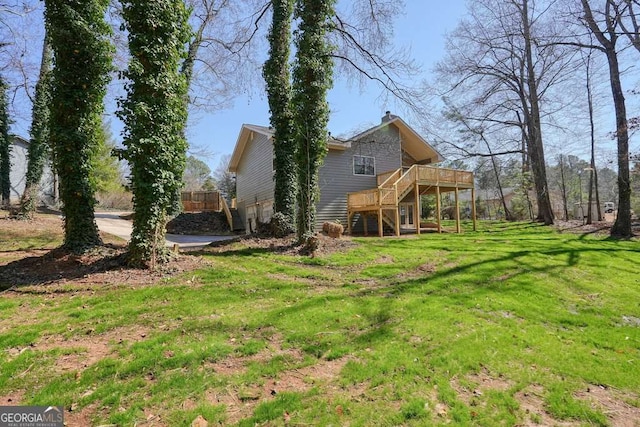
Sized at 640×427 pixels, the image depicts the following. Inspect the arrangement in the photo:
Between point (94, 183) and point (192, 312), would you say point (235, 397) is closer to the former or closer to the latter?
point (192, 312)

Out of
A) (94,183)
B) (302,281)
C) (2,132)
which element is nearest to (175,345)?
(302,281)

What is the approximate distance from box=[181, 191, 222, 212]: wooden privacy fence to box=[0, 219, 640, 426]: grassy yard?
1952cm

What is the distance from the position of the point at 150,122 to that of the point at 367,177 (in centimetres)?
1224

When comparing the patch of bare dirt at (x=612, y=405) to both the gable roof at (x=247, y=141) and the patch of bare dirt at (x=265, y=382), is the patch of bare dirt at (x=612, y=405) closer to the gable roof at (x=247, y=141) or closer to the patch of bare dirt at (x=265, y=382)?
the patch of bare dirt at (x=265, y=382)

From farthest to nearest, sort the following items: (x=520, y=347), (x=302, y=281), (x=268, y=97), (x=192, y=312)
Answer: (x=268, y=97), (x=302, y=281), (x=192, y=312), (x=520, y=347)

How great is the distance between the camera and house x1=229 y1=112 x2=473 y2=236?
15148mm

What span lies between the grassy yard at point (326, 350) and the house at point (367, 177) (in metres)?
8.11

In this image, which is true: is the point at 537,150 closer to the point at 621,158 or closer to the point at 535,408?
the point at 621,158

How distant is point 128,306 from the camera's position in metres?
5.14

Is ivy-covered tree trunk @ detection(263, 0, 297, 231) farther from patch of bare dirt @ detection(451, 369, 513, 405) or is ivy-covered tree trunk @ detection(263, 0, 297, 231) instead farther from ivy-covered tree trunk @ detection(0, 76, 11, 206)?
ivy-covered tree trunk @ detection(0, 76, 11, 206)

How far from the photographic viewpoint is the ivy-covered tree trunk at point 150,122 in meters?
6.69

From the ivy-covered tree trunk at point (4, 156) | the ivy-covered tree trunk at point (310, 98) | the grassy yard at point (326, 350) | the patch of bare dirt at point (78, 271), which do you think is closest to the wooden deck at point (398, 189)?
the ivy-covered tree trunk at point (310, 98)

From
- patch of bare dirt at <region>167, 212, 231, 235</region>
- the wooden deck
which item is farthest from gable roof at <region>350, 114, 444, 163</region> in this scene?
patch of bare dirt at <region>167, 212, 231, 235</region>

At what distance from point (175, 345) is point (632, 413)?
4687 mm
